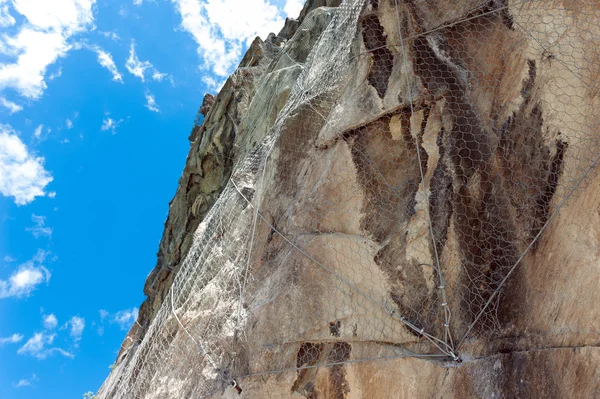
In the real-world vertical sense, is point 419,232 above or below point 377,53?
below

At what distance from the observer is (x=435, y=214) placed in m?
3.68

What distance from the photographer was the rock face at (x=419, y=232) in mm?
3107

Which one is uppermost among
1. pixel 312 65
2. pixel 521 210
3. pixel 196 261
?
pixel 312 65

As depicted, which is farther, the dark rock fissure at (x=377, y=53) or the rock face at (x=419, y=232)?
the dark rock fissure at (x=377, y=53)

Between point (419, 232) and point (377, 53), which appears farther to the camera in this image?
point (377, 53)

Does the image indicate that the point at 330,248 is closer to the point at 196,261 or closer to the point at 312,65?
the point at 196,261

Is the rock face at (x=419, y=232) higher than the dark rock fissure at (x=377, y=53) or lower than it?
lower

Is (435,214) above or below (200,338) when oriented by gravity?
below

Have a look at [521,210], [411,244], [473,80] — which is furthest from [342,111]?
[521,210]

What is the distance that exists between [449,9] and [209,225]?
11.9 ft

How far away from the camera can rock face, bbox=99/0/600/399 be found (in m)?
3.11

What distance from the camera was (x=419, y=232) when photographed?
3688 mm

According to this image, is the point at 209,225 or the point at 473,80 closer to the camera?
the point at 473,80

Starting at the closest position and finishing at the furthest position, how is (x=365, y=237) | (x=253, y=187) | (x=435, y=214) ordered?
(x=435, y=214) < (x=365, y=237) < (x=253, y=187)
